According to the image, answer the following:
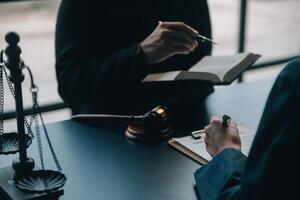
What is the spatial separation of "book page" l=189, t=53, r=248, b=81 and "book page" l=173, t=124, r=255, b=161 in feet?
0.54

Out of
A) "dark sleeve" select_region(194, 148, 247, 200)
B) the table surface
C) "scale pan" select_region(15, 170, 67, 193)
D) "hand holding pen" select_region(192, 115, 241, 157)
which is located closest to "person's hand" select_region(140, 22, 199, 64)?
the table surface

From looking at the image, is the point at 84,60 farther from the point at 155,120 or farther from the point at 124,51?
the point at 155,120

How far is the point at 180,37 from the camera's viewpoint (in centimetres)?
161

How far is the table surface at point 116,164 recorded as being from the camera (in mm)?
1189

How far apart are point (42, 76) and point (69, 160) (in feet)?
9.12

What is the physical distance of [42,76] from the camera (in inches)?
159

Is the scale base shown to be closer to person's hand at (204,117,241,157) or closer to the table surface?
the table surface

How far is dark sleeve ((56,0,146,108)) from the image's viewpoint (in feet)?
5.56

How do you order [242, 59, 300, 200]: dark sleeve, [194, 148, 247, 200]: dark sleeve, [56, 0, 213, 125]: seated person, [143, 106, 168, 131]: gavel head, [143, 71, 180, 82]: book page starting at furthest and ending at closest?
[56, 0, 213, 125]: seated person < [143, 71, 180, 82]: book page < [143, 106, 168, 131]: gavel head < [194, 148, 247, 200]: dark sleeve < [242, 59, 300, 200]: dark sleeve

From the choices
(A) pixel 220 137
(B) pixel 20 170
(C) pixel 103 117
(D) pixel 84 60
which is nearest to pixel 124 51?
(D) pixel 84 60

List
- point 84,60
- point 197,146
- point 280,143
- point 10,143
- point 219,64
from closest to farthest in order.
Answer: point 280,143 → point 10,143 → point 197,146 → point 219,64 → point 84,60

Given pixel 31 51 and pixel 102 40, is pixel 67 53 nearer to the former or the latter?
pixel 102 40

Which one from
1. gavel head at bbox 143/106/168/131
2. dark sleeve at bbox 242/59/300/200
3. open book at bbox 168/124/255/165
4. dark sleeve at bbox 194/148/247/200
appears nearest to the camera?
dark sleeve at bbox 242/59/300/200

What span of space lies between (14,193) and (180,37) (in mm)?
704
